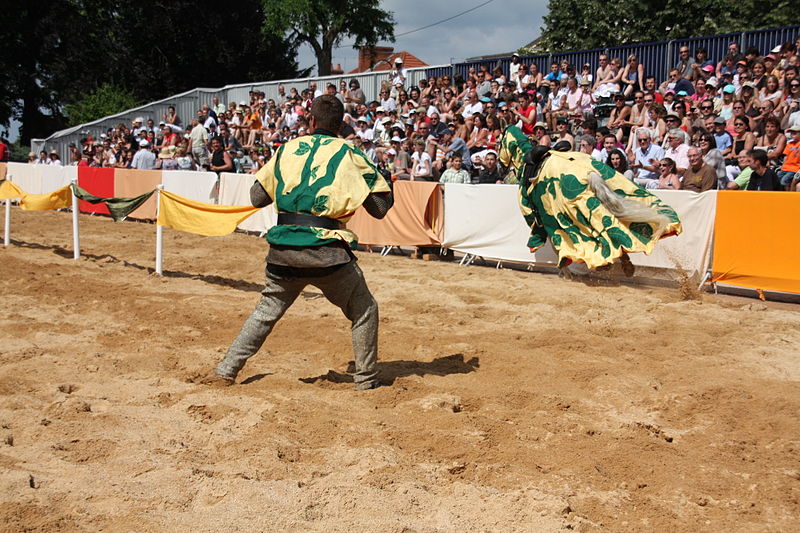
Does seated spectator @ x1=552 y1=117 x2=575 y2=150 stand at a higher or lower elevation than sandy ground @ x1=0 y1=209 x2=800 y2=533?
higher

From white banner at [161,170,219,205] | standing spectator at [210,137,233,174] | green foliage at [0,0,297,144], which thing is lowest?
white banner at [161,170,219,205]

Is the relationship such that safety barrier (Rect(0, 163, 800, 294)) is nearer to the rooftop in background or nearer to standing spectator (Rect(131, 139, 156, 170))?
standing spectator (Rect(131, 139, 156, 170))

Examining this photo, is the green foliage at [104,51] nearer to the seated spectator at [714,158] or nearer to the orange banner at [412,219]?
the orange banner at [412,219]

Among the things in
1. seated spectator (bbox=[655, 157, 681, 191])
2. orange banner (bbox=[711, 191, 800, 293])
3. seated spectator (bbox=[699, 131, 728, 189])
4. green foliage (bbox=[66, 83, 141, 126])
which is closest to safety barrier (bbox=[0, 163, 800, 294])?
orange banner (bbox=[711, 191, 800, 293])

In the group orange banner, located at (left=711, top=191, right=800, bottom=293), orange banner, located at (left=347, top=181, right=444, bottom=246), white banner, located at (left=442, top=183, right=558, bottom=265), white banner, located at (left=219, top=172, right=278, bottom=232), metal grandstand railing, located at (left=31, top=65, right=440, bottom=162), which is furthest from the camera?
metal grandstand railing, located at (left=31, top=65, right=440, bottom=162)

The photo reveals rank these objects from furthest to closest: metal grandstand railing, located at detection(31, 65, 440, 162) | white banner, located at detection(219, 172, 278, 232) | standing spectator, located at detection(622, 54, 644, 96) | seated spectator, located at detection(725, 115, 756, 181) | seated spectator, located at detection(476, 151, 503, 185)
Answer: metal grandstand railing, located at detection(31, 65, 440, 162), white banner, located at detection(219, 172, 278, 232), standing spectator, located at detection(622, 54, 644, 96), seated spectator, located at detection(476, 151, 503, 185), seated spectator, located at detection(725, 115, 756, 181)

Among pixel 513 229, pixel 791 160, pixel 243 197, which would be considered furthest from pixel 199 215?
pixel 791 160

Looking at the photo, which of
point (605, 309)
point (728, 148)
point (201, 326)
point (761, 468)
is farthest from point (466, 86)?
point (761, 468)

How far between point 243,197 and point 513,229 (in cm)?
653

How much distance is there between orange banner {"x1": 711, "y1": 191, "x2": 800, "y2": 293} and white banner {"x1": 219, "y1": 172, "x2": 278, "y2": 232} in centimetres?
863

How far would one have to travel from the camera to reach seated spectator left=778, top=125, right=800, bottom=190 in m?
10.9

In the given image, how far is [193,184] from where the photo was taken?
17406mm

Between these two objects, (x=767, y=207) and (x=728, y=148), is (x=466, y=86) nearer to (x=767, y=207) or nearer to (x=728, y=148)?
(x=728, y=148)

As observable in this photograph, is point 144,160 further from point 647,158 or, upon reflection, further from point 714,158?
point 714,158
